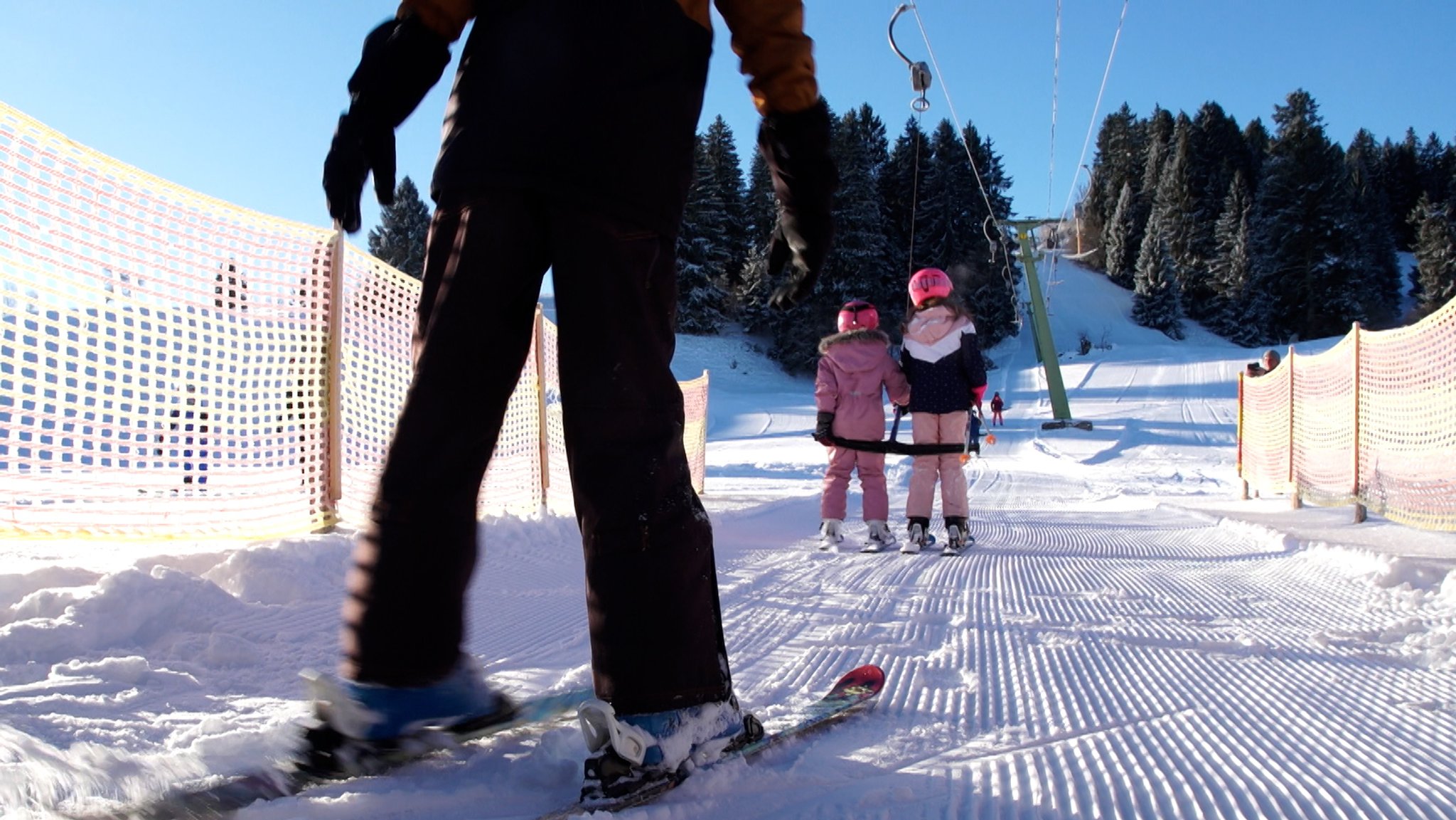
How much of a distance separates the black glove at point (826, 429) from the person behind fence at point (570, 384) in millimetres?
4707

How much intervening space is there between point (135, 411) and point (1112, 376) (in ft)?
121

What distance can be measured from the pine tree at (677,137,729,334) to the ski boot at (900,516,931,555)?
40.4m

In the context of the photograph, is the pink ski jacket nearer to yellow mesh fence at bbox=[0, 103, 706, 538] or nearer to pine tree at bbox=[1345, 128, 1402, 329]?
yellow mesh fence at bbox=[0, 103, 706, 538]

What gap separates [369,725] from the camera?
1.32 meters

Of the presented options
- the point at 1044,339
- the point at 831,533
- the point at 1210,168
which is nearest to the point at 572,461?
the point at 831,533

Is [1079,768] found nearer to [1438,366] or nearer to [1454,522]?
[1454,522]

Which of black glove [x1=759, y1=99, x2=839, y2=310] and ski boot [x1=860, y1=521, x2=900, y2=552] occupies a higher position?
black glove [x1=759, y1=99, x2=839, y2=310]

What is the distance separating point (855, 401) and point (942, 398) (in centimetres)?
73

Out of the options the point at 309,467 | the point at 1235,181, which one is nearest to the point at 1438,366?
the point at 309,467

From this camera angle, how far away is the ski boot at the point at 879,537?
5.49 metres

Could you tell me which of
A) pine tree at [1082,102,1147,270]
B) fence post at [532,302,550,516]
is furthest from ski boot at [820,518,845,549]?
pine tree at [1082,102,1147,270]

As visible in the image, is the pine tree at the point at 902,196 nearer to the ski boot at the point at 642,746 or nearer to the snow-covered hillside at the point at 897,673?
the snow-covered hillside at the point at 897,673

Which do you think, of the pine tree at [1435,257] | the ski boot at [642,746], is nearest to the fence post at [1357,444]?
the ski boot at [642,746]

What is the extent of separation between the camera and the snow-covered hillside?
4.21 ft
